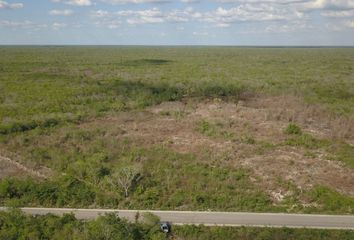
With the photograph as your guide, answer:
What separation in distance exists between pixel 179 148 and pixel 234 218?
13.4 metres

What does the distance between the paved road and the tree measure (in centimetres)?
255

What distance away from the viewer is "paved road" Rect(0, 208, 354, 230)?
20594mm

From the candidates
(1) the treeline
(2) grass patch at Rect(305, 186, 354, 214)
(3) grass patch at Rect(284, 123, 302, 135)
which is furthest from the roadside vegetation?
(3) grass patch at Rect(284, 123, 302, 135)

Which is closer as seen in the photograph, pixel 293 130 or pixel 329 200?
pixel 329 200

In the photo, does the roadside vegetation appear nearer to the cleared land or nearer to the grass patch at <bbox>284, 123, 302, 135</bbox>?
the cleared land

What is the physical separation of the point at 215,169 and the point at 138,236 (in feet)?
36.8

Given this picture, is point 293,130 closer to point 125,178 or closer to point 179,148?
point 179,148

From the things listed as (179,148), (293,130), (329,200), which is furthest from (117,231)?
(293,130)

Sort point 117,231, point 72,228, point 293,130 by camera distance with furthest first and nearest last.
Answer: point 293,130, point 72,228, point 117,231

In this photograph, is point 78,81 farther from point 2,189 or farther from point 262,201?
point 262,201

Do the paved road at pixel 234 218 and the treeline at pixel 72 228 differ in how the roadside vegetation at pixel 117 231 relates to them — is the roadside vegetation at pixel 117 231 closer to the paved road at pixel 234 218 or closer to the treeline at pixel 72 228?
the treeline at pixel 72 228

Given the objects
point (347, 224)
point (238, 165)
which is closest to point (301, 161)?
point (238, 165)

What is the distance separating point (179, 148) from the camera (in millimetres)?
34156

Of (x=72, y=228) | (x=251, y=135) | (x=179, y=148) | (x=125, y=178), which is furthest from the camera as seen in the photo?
(x=251, y=135)
